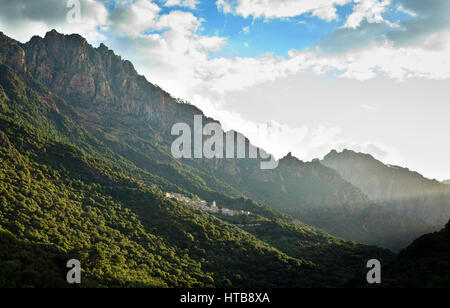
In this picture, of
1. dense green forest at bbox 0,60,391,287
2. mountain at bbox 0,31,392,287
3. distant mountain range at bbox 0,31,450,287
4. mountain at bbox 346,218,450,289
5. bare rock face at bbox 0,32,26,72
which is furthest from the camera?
bare rock face at bbox 0,32,26,72

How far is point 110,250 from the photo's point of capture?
60812 mm


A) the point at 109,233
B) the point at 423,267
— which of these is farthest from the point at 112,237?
the point at 423,267

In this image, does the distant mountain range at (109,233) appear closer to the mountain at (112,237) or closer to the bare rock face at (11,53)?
the mountain at (112,237)

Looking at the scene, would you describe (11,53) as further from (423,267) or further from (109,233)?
(423,267)

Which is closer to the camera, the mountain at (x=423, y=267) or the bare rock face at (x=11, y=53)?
the mountain at (x=423, y=267)

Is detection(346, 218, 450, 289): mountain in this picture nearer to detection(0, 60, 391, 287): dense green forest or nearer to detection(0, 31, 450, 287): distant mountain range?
detection(0, 31, 450, 287): distant mountain range

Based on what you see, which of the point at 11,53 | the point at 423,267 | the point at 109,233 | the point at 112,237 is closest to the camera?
the point at 423,267

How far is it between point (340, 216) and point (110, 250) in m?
158

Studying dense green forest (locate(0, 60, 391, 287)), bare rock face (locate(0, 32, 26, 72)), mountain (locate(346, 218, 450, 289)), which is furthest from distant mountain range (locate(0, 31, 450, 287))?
bare rock face (locate(0, 32, 26, 72))

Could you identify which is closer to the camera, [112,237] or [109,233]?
[112,237]

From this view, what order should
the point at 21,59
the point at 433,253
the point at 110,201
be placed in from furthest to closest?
the point at 21,59 → the point at 110,201 → the point at 433,253

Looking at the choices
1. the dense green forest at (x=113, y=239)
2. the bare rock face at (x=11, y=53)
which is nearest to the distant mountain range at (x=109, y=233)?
the dense green forest at (x=113, y=239)
